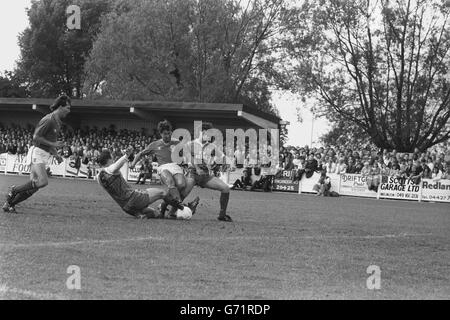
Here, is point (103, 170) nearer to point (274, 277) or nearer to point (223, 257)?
point (223, 257)

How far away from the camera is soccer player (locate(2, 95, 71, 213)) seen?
1222cm

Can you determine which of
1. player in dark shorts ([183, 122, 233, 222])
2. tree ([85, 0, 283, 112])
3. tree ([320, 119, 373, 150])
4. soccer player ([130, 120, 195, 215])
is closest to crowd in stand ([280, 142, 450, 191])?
tree ([320, 119, 373, 150])

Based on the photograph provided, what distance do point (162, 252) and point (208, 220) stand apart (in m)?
5.16

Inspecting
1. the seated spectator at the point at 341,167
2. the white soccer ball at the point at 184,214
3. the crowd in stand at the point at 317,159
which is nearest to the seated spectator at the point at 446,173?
the crowd in stand at the point at 317,159

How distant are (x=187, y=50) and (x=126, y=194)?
132 ft

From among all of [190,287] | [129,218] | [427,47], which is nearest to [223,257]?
[190,287]

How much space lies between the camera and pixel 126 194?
43.3ft

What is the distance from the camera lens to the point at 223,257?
8641 millimetres

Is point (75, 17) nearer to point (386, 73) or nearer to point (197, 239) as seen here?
point (197, 239)

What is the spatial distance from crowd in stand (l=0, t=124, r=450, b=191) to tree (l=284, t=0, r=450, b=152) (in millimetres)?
7827

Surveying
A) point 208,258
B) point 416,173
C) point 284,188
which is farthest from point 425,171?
point 208,258

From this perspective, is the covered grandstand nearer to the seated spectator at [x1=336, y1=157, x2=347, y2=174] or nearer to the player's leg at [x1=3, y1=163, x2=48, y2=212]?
the seated spectator at [x1=336, y1=157, x2=347, y2=174]

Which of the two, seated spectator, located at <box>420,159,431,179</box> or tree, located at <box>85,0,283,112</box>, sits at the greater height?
tree, located at <box>85,0,283,112</box>

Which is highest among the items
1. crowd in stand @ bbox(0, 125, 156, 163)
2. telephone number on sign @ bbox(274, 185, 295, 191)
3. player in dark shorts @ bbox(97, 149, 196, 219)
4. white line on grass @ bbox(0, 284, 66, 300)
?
crowd in stand @ bbox(0, 125, 156, 163)
